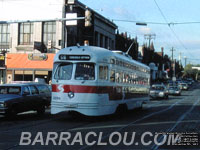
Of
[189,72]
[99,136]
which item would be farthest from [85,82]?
[189,72]

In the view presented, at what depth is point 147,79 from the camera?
944 inches

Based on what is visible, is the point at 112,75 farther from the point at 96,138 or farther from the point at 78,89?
the point at 96,138

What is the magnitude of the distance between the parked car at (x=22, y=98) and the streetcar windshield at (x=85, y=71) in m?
3.31

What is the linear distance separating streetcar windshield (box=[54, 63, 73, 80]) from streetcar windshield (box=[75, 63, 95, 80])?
1.08ft

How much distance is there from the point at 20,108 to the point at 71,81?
10.5 ft

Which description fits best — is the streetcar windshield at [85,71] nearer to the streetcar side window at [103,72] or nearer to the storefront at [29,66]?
the streetcar side window at [103,72]

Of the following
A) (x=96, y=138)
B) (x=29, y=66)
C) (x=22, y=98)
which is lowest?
(x=96, y=138)

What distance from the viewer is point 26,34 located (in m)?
39.4

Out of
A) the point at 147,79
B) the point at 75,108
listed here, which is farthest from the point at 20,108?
Result: the point at 147,79

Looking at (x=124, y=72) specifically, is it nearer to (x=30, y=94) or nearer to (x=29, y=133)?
(x=30, y=94)

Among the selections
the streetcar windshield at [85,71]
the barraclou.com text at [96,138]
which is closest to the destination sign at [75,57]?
the streetcar windshield at [85,71]

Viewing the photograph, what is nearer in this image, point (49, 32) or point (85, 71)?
point (85, 71)

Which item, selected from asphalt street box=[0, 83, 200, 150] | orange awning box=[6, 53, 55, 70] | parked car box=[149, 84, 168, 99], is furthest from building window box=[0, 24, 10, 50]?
asphalt street box=[0, 83, 200, 150]

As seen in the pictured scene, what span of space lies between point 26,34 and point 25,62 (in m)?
3.37
